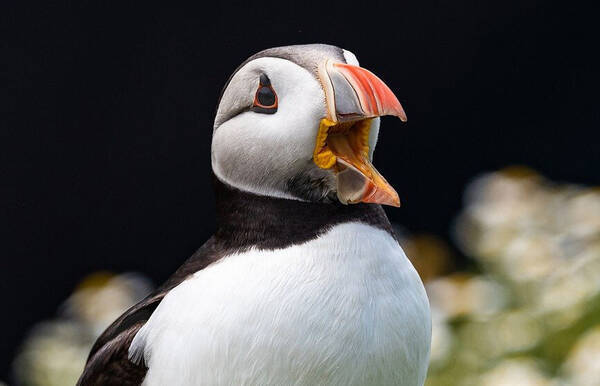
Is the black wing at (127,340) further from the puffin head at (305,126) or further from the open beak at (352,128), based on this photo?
the open beak at (352,128)

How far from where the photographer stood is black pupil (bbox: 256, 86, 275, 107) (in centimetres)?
260

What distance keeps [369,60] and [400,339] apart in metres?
2.93

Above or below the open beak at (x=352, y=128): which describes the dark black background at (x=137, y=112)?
below

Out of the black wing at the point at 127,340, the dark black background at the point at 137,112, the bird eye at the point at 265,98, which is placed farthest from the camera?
the dark black background at the point at 137,112

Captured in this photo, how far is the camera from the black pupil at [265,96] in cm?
260

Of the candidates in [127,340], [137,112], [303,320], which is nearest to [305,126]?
[303,320]

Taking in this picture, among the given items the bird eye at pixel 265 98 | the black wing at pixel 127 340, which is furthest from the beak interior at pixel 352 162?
the black wing at pixel 127 340

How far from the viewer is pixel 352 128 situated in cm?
265

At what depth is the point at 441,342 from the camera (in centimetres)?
430

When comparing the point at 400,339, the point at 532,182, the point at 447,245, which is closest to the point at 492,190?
the point at 532,182

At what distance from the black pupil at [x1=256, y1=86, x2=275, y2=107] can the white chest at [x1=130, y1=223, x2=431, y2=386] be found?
11.6 inches

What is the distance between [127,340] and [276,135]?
1.98 ft

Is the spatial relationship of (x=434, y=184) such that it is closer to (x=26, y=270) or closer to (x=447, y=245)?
(x=447, y=245)

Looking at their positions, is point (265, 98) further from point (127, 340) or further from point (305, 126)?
point (127, 340)
